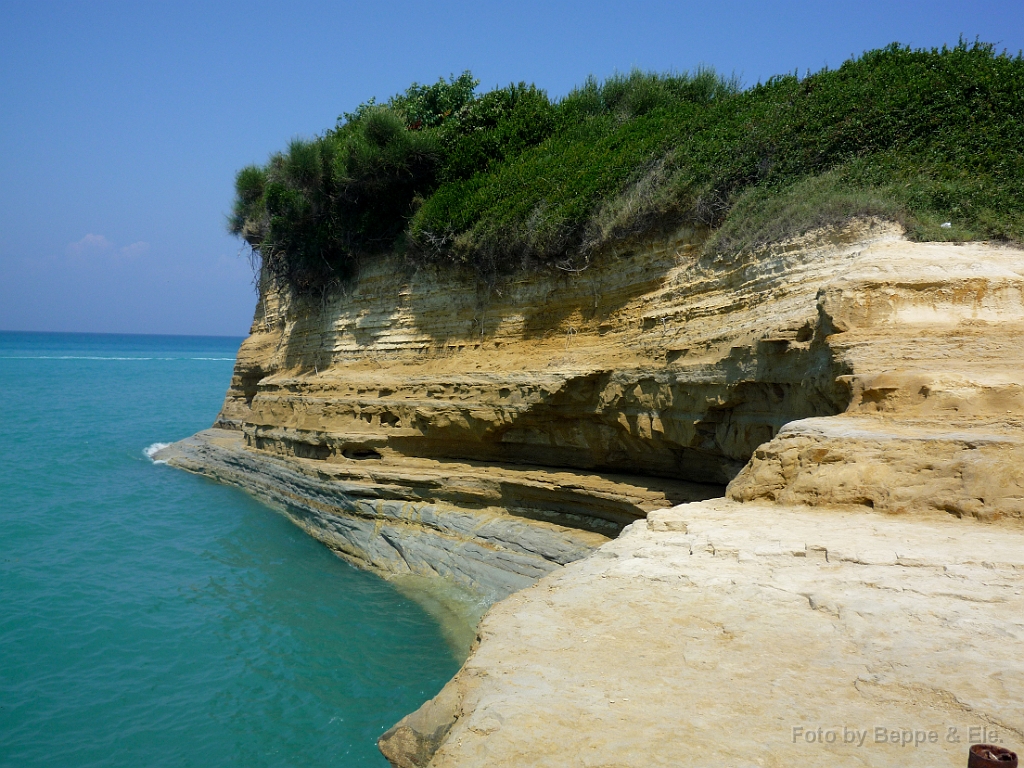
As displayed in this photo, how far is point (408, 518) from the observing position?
43.6 ft

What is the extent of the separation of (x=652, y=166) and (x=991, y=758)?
11.3 metres

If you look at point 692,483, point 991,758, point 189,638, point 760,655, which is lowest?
point 189,638

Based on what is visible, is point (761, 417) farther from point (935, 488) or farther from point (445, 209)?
point (445, 209)

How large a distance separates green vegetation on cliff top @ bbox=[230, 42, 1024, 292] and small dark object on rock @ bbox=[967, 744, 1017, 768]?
23.6 ft

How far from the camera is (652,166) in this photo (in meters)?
12.4

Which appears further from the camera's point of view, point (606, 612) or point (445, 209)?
point (445, 209)

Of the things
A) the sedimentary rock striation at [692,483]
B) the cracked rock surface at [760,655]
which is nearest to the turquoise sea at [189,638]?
the sedimentary rock striation at [692,483]

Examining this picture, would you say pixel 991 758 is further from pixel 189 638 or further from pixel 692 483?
pixel 189 638

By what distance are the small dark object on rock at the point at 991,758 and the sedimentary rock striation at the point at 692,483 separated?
1.27ft

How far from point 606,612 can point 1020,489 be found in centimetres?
296

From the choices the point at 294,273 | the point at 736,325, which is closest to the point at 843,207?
the point at 736,325

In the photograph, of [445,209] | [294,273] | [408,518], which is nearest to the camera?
[408,518]

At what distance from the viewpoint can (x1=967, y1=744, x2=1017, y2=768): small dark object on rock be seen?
2.15 metres

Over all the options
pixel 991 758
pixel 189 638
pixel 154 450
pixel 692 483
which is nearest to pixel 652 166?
pixel 692 483
